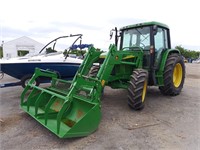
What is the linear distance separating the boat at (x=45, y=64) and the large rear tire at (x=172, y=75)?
2.43 metres

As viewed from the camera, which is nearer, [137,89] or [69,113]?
[69,113]

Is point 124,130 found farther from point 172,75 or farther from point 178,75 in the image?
point 178,75

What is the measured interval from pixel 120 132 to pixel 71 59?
15.0ft

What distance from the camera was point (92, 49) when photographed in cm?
516

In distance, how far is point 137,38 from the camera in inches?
230

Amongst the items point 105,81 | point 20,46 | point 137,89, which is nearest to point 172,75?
point 137,89

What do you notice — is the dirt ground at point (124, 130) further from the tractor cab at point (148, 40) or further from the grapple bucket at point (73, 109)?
the tractor cab at point (148, 40)

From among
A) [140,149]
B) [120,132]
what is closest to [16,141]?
[120,132]

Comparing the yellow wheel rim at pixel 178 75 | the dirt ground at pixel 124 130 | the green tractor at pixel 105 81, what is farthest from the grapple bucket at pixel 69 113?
the yellow wheel rim at pixel 178 75

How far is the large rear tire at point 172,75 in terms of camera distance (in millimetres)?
5672

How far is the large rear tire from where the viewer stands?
18.6ft

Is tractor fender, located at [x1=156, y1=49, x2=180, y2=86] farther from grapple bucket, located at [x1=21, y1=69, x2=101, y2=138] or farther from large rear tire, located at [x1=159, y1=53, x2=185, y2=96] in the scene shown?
grapple bucket, located at [x1=21, y1=69, x2=101, y2=138]

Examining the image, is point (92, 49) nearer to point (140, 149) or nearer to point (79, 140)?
point (79, 140)

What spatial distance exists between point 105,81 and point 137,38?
Result: 2.04m
